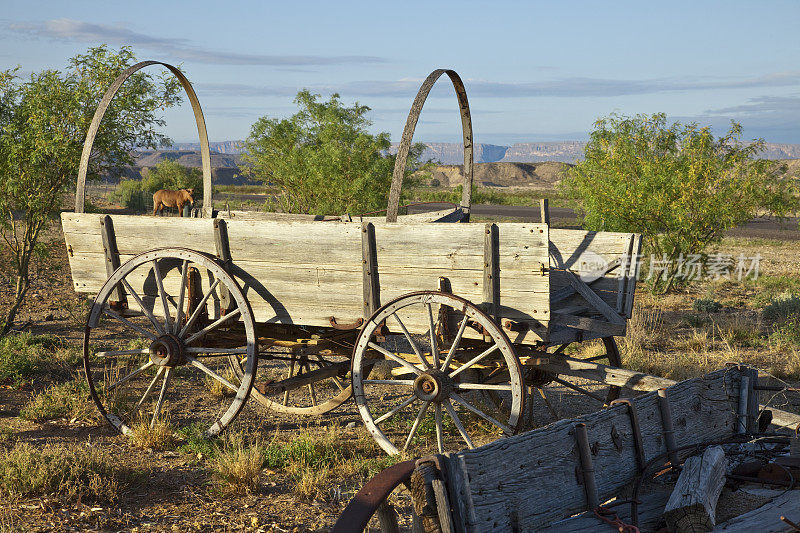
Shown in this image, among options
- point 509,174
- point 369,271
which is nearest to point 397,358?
point 369,271

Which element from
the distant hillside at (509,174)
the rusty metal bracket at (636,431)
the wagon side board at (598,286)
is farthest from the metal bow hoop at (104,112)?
the distant hillside at (509,174)

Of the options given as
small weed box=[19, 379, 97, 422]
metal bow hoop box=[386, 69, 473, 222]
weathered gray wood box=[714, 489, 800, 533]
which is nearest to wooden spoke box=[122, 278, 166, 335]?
small weed box=[19, 379, 97, 422]

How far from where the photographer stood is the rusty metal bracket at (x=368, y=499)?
199 cm

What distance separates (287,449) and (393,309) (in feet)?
4.17

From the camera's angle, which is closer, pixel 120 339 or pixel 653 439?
pixel 653 439

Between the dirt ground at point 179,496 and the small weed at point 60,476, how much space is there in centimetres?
6

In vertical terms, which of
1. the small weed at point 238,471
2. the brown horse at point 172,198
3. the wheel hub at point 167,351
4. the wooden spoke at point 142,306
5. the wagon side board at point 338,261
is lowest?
the small weed at point 238,471

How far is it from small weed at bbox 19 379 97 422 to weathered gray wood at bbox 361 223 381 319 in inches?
106

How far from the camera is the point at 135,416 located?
539 centimetres

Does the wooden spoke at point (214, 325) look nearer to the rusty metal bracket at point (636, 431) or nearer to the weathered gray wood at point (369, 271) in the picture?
the weathered gray wood at point (369, 271)

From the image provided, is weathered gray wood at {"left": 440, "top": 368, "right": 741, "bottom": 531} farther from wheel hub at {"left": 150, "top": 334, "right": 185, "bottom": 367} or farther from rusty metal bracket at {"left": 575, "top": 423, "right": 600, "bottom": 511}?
wheel hub at {"left": 150, "top": 334, "right": 185, "bottom": 367}

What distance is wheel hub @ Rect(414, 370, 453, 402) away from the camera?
14.2ft

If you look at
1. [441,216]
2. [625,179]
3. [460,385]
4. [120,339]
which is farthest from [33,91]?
[625,179]

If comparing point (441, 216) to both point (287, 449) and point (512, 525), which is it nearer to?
point (287, 449)
